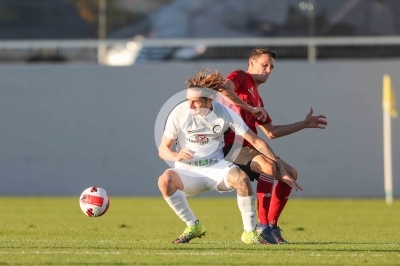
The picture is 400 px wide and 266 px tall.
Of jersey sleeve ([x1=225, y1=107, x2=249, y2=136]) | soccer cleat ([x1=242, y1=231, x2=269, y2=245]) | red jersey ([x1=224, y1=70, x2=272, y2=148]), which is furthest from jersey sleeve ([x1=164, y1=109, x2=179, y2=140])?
soccer cleat ([x1=242, y1=231, x2=269, y2=245])

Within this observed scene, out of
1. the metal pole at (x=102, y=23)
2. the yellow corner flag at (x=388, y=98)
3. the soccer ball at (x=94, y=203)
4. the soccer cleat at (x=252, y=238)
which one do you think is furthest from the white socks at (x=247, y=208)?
the metal pole at (x=102, y=23)

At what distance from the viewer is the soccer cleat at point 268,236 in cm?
883

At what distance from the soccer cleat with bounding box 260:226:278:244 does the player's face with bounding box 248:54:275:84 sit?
1601 mm

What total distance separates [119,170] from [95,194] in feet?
35.6

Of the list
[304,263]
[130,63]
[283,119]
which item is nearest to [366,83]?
[283,119]

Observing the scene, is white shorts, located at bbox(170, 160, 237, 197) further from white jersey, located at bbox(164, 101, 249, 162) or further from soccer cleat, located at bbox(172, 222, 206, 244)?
soccer cleat, located at bbox(172, 222, 206, 244)

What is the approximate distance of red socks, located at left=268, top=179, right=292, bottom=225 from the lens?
933 cm

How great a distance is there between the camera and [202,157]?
28.5 feet

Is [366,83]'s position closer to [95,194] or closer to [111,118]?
[111,118]

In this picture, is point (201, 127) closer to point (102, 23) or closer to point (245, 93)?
point (245, 93)

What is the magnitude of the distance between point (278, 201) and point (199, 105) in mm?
1595

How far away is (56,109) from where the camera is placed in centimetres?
2067

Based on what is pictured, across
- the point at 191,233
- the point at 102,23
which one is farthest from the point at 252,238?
the point at 102,23

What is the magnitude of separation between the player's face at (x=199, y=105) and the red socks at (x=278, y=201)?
138 cm
